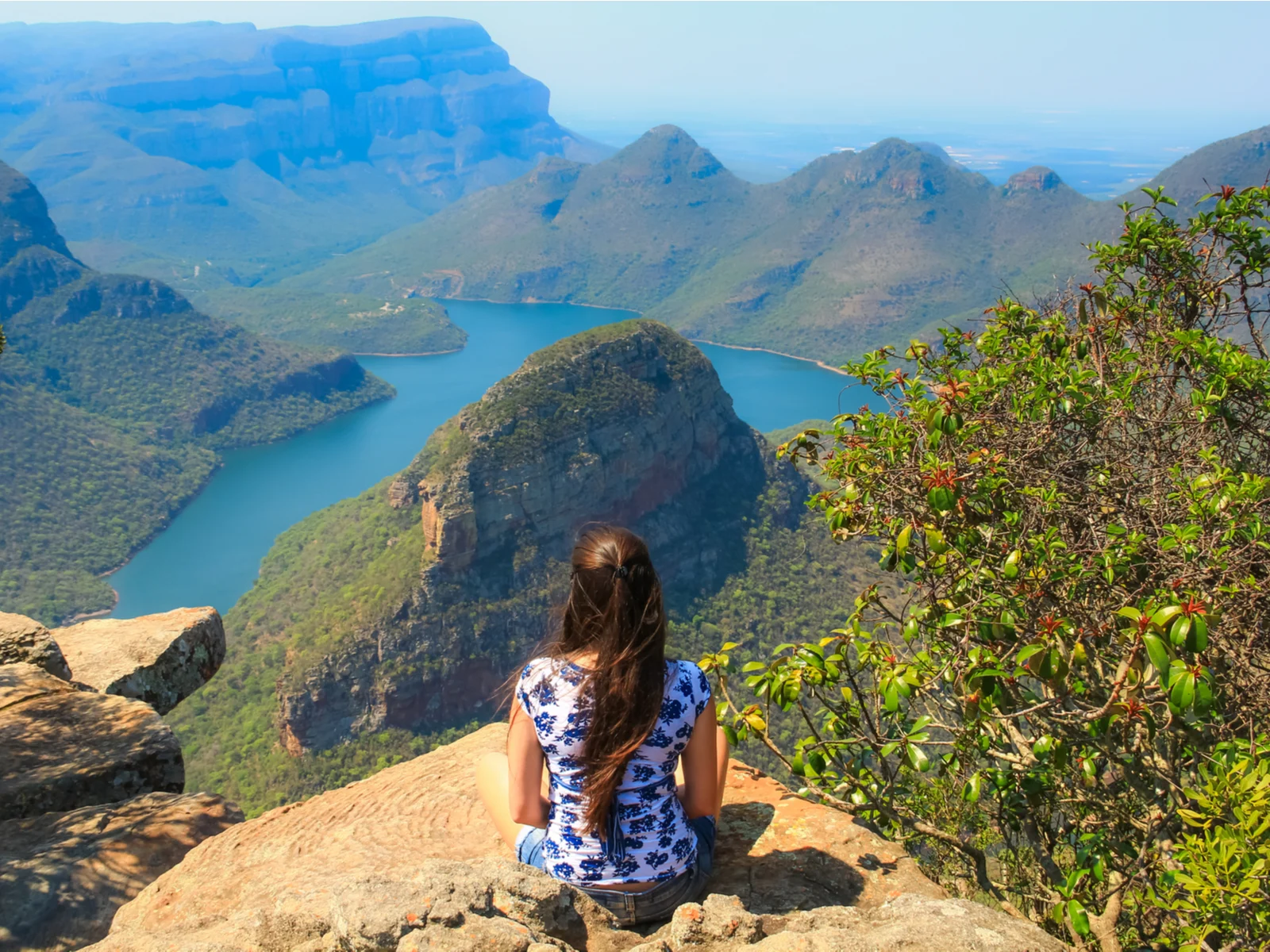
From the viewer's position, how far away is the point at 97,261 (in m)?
144

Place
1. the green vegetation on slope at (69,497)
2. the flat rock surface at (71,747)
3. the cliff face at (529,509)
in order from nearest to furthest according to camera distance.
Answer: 1. the flat rock surface at (71,747)
2. the cliff face at (529,509)
3. the green vegetation on slope at (69,497)

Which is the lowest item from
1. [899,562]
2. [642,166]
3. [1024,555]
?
[899,562]

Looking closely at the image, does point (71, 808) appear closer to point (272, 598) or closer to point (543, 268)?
point (272, 598)

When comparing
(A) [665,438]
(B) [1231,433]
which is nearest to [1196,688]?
(B) [1231,433]

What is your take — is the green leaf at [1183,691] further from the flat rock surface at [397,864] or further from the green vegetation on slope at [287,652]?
the green vegetation on slope at [287,652]

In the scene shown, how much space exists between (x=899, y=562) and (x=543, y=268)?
151058 millimetres

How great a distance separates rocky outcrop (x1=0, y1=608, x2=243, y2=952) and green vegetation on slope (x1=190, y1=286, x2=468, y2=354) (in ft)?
375

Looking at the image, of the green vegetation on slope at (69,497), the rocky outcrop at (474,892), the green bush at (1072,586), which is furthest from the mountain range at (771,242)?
the rocky outcrop at (474,892)

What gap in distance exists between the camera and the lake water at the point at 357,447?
58.8 metres

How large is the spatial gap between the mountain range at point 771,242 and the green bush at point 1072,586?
318 feet

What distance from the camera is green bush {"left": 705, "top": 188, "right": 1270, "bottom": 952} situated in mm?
3730

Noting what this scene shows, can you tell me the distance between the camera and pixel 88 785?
6492 mm

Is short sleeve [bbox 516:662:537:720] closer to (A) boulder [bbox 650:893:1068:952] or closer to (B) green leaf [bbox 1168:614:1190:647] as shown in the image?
(A) boulder [bbox 650:893:1068:952]

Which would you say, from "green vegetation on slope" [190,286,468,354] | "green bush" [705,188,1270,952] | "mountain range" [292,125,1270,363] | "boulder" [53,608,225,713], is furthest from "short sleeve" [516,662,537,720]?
"green vegetation on slope" [190,286,468,354]
